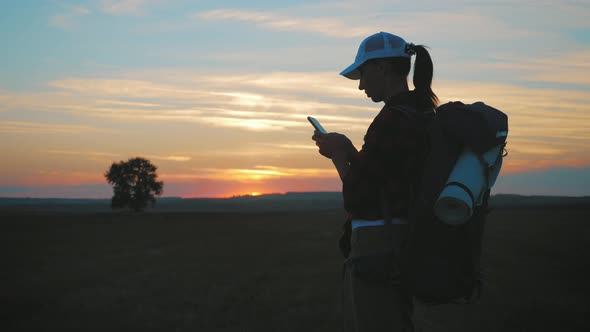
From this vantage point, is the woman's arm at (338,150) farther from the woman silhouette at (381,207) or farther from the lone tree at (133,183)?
the lone tree at (133,183)

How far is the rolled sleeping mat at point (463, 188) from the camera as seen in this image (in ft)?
8.51

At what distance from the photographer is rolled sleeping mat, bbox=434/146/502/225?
2.59 meters

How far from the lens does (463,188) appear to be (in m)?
2.62

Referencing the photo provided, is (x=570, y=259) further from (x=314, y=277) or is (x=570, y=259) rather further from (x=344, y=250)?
(x=344, y=250)

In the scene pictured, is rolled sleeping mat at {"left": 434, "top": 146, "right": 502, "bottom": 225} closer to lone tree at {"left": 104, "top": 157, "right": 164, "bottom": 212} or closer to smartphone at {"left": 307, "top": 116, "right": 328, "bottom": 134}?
smartphone at {"left": 307, "top": 116, "right": 328, "bottom": 134}

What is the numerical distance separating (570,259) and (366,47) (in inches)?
540

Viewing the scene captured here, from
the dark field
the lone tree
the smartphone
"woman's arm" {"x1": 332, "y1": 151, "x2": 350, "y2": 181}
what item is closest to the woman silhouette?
"woman's arm" {"x1": 332, "y1": 151, "x2": 350, "y2": 181}

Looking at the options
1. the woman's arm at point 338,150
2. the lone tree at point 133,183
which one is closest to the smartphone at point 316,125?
the woman's arm at point 338,150

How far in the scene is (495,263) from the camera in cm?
1395

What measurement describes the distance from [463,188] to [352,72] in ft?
3.79

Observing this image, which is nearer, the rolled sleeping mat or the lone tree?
the rolled sleeping mat

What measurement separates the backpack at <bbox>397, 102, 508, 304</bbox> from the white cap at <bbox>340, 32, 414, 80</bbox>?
21.9 inches

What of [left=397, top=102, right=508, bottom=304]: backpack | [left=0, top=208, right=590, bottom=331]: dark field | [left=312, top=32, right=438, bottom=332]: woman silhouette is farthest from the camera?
[left=0, top=208, right=590, bottom=331]: dark field

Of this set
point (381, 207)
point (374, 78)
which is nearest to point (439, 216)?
point (381, 207)
